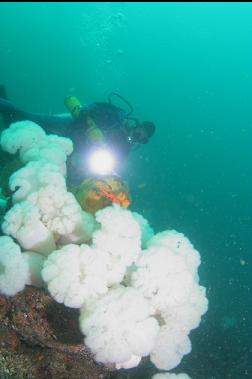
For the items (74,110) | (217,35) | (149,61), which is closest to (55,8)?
(149,61)

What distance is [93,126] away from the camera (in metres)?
6.04

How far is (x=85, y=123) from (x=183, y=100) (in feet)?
209

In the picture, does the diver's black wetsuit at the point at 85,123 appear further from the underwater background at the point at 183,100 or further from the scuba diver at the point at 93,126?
the underwater background at the point at 183,100

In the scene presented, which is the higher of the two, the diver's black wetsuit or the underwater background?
the diver's black wetsuit

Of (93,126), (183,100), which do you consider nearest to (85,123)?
(93,126)

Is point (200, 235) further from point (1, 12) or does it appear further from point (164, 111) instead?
point (1, 12)

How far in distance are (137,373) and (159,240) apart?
1512 millimetres

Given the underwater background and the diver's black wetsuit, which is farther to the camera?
the underwater background

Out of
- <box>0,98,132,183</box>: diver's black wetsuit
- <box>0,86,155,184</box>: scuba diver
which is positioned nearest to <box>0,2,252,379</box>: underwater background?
<box>0,86,155,184</box>: scuba diver

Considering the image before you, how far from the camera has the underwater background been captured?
18766 millimetres

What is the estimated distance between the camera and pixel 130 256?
3230 millimetres

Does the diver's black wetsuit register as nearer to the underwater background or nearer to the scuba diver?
the scuba diver

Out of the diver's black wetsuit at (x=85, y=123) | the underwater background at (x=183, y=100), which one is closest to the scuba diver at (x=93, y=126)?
the diver's black wetsuit at (x=85, y=123)

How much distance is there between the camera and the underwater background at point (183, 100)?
18.8 m
